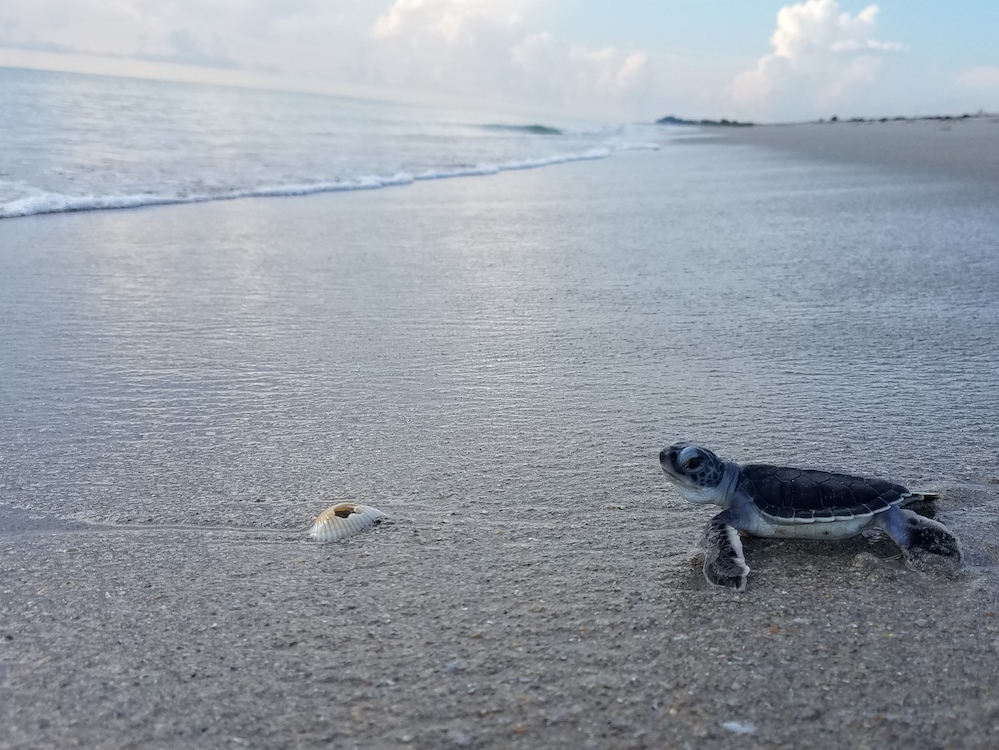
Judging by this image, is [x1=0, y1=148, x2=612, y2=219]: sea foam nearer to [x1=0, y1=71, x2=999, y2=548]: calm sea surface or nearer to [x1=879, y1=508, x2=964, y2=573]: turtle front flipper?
[x1=0, y1=71, x2=999, y2=548]: calm sea surface

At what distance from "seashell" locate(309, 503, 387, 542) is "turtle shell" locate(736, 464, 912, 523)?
1052 millimetres

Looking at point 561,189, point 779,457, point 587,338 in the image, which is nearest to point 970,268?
point 587,338

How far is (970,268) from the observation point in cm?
576

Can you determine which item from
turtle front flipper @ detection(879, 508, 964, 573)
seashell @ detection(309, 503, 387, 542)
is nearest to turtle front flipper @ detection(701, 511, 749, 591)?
turtle front flipper @ detection(879, 508, 964, 573)

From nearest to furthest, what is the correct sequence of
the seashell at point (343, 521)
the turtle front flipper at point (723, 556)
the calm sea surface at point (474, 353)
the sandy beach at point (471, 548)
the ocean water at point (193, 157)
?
the sandy beach at point (471, 548) < the turtle front flipper at point (723, 556) < the seashell at point (343, 521) < the calm sea surface at point (474, 353) < the ocean water at point (193, 157)

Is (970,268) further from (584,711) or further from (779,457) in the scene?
(584,711)

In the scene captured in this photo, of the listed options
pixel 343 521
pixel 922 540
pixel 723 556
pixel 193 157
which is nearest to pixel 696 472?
pixel 723 556

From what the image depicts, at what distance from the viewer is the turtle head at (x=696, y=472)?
218cm

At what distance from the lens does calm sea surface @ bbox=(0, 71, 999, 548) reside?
2.80 metres

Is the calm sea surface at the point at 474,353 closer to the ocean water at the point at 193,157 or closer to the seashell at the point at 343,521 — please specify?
the seashell at the point at 343,521

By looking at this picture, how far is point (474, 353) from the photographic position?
4.09 m

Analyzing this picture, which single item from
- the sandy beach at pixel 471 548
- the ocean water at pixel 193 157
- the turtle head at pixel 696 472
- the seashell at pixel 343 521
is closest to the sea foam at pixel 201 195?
the ocean water at pixel 193 157

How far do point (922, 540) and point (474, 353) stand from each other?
233cm

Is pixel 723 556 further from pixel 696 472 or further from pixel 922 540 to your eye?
pixel 922 540
